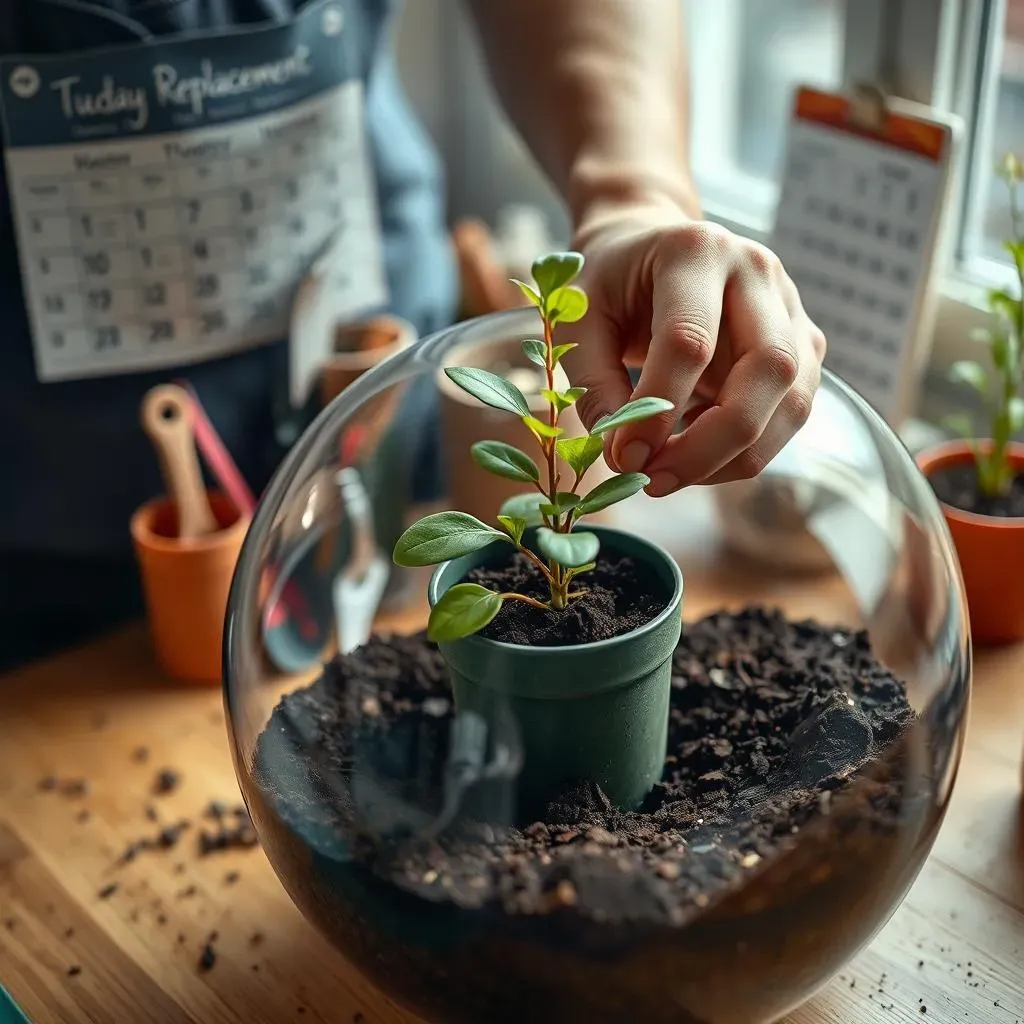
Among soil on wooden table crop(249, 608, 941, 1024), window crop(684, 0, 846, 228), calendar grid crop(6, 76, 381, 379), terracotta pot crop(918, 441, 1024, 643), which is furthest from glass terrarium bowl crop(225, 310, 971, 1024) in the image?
window crop(684, 0, 846, 228)

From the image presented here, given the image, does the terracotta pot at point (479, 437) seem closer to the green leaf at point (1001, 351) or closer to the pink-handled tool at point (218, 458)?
the pink-handled tool at point (218, 458)

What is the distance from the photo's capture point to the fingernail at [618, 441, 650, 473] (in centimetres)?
65

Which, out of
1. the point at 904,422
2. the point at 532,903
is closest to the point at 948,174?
the point at 904,422

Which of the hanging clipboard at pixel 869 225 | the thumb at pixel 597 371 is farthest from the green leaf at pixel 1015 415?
the thumb at pixel 597 371

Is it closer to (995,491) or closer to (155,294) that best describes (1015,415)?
(995,491)

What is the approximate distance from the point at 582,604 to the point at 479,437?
1.10ft

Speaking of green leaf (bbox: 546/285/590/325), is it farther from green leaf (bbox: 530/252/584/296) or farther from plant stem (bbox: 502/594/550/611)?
plant stem (bbox: 502/594/550/611)

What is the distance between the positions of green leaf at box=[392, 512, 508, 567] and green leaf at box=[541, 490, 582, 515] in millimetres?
24

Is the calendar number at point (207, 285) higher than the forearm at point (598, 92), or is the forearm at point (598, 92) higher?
the forearm at point (598, 92)

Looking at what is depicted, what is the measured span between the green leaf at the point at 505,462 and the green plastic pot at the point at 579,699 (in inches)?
3.1

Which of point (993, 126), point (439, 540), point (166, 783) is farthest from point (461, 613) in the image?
point (993, 126)

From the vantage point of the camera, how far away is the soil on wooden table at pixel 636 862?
22.7 inches

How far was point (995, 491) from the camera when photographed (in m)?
1.04

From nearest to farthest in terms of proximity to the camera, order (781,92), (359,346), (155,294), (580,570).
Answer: (580,570)
(155,294)
(359,346)
(781,92)
